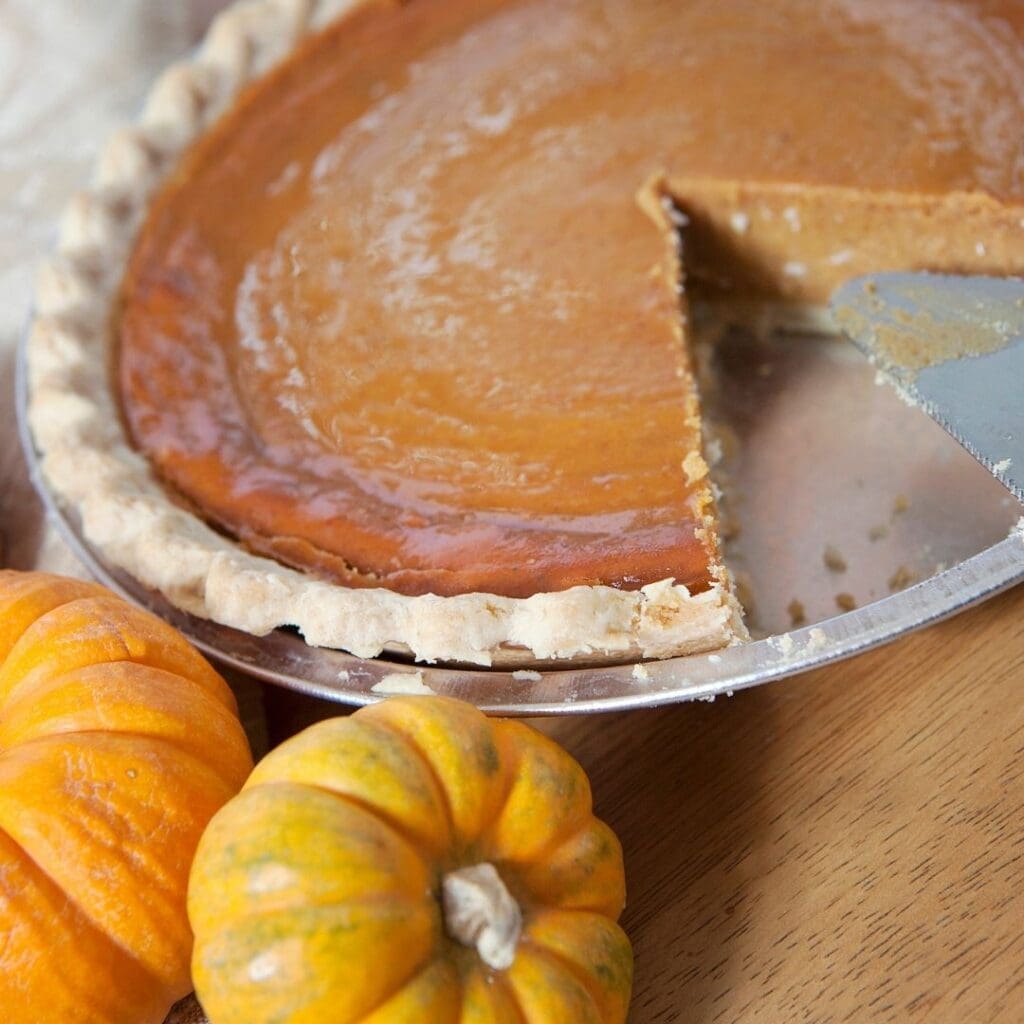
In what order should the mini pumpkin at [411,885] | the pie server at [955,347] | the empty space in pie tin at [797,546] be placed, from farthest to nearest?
the pie server at [955,347]
the empty space in pie tin at [797,546]
the mini pumpkin at [411,885]

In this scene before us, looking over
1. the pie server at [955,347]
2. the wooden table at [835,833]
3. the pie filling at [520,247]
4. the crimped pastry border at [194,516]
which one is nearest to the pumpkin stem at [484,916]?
the wooden table at [835,833]

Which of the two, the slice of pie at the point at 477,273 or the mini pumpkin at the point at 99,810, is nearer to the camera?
the mini pumpkin at the point at 99,810

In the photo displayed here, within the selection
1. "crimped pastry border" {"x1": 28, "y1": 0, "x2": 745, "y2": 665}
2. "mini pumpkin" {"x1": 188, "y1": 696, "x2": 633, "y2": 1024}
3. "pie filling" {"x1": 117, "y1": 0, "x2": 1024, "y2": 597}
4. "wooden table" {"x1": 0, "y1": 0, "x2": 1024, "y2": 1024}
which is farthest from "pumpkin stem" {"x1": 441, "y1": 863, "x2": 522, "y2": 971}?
"pie filling" {"x1": 117, "y1": 0, "x2": 1024, "y2": 597}

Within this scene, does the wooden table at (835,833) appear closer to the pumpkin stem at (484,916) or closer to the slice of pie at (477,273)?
the slice of pie at (477,273)

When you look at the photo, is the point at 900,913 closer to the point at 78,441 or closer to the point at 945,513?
the point at 945,513

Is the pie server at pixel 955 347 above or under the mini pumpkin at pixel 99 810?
under

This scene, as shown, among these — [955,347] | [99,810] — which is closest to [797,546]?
[955,347]
